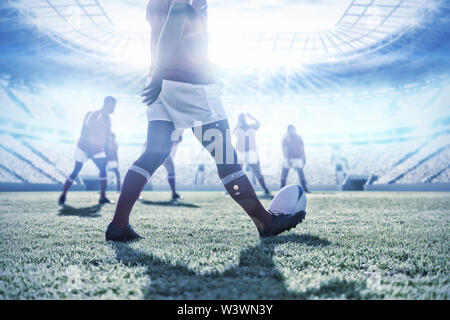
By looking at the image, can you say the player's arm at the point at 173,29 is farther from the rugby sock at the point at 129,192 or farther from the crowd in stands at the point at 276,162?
the crowd in stands at the point at 276,162

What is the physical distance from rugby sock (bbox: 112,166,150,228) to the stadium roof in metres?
13.6

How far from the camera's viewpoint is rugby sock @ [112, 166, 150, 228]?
2107mm

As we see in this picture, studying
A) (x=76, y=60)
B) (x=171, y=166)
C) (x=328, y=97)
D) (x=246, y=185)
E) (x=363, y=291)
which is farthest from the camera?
(x=328, y=97)

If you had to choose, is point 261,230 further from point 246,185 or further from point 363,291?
A: point 363,291

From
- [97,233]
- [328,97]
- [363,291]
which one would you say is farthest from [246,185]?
[328,97]

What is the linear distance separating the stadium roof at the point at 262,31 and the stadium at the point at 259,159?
4.2 inches

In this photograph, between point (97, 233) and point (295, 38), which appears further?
point (295, 38)

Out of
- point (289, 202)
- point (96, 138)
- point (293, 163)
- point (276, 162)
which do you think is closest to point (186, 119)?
point (289, 202)

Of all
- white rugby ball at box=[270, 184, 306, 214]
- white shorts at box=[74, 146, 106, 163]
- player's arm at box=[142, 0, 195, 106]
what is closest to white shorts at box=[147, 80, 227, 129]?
player's arm at box=[142, 0, 195, 106]

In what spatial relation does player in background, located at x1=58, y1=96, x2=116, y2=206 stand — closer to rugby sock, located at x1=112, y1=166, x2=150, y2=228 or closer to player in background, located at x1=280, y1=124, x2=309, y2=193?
rugby sock, located at x1=112, y1=166, x2=150, y2=228

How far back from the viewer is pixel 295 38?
24.3 metres

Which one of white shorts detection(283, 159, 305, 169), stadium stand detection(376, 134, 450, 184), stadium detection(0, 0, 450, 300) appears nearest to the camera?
stadium detection(0, 0, 450, 300)

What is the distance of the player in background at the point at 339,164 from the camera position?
20.1 metres

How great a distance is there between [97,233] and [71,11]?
20.9 metres
